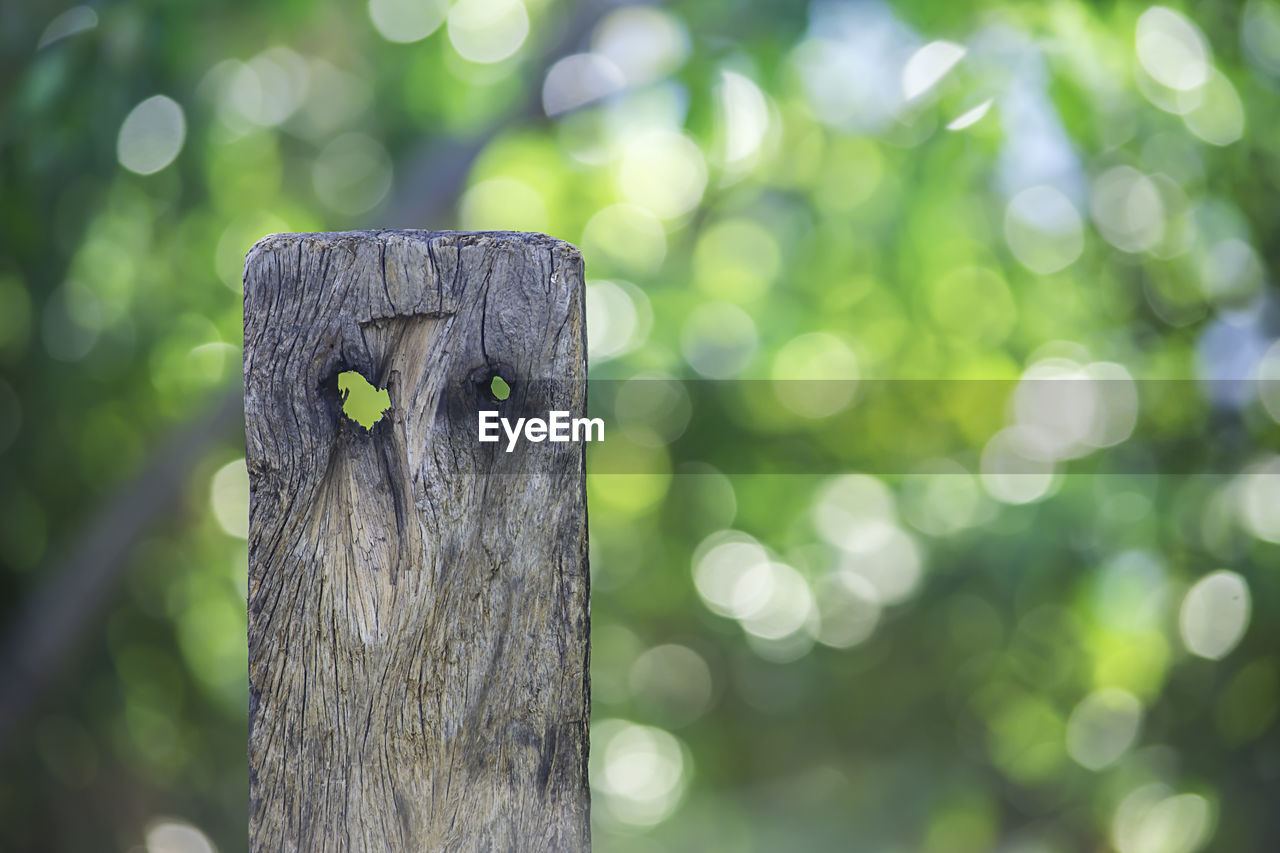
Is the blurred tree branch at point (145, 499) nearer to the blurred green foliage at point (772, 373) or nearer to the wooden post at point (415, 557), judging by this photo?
the blurred green foliage at point (772, 373)

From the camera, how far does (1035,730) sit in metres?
3.02

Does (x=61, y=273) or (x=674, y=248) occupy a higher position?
(x=674, y=248)

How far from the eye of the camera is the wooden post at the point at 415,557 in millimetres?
751

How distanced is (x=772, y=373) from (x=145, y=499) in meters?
1.82

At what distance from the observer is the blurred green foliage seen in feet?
7.73

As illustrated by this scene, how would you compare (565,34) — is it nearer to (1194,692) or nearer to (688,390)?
(688,390)

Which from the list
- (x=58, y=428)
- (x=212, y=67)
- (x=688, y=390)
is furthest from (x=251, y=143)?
(x=688, y=390)

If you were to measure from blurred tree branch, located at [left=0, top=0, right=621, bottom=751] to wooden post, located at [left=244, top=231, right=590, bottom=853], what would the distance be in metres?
1.84

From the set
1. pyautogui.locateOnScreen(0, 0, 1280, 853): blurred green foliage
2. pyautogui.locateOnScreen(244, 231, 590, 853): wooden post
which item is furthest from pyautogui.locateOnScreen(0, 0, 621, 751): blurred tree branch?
pyautogui.locateOnScreen(244, 231, 590, 853): wooden post

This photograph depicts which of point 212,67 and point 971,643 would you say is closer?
point 212,67

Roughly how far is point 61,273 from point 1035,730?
319cm

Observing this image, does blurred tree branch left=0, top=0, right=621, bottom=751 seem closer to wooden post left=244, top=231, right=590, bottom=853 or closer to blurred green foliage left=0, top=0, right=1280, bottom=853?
blurred green foliage left=0, top=0, right=1280, bottom=853

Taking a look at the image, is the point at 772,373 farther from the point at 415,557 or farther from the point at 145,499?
the point at 415,557

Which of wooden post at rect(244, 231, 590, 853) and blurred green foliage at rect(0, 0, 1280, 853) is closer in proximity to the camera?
wooden post at rect(244, 231, 590, 853)
